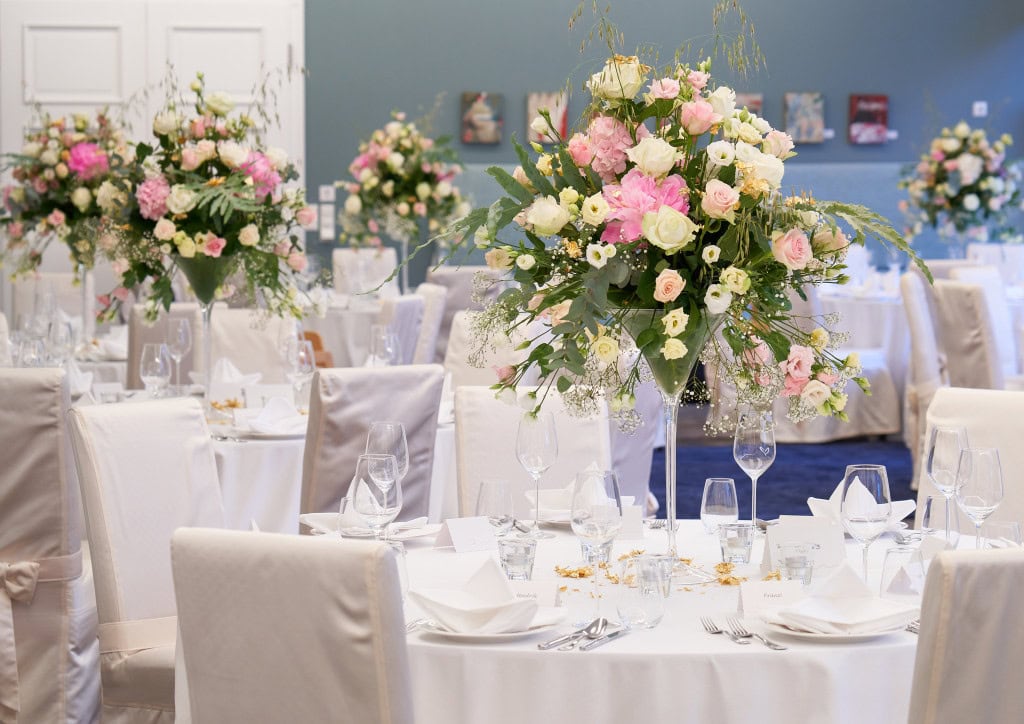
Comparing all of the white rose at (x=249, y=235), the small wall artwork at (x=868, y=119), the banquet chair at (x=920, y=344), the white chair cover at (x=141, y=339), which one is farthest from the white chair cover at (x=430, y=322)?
the small wall artwork at (x=868, y=119)

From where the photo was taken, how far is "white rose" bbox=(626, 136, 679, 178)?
2250 millimetres

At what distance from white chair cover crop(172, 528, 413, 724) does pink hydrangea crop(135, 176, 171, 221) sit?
2359mm

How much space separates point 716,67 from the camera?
11.2 meters

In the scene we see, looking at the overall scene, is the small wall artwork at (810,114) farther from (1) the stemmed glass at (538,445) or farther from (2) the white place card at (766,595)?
(2) the white place card at (766,595)

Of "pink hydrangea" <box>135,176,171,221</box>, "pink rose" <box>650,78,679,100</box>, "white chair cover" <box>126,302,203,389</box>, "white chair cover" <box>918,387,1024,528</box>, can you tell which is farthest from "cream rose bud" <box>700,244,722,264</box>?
"white chair cover" <box>126,302,203,389</box>

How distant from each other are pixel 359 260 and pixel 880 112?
4.56m

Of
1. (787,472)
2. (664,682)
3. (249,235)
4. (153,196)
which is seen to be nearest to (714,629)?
(664,682)

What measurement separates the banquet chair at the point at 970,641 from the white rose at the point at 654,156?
2.69 feet

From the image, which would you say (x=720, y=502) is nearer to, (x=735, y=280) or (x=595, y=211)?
(x=735, y=280)

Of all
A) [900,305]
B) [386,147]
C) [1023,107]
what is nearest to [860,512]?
[900,305]

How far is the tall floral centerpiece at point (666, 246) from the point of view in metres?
2.26

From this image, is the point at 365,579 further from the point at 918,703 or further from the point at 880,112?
the point at 880,112

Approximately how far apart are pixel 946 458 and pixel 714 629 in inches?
25.2

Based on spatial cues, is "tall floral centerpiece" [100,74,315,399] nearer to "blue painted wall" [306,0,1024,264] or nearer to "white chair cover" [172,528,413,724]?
"white chair cover" [172,528,413,724]
